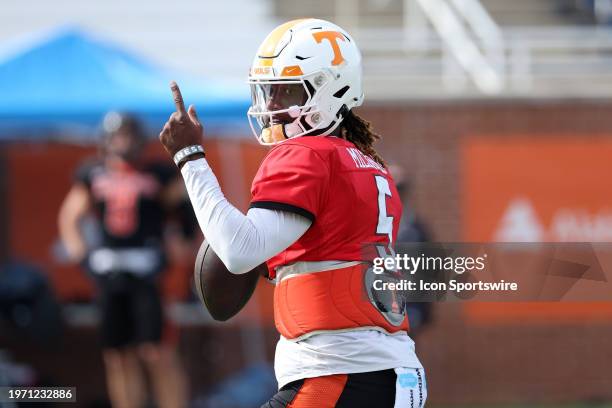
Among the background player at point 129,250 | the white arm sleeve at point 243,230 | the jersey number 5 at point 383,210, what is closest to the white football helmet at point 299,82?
the jersey number 5 at point 383,210

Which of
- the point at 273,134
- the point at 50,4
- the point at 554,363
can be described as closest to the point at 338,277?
the point at 273,134

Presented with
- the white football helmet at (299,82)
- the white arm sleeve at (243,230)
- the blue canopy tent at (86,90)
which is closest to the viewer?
the white arm sleeve at (243,230)

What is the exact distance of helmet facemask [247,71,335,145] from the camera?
304cm

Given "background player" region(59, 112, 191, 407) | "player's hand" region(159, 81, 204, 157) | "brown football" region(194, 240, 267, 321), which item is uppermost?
"player's hand" region(159, 81, 204, 157)

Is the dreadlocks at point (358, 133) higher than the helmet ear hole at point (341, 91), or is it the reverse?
the helmet ear hole at point (341, 91)

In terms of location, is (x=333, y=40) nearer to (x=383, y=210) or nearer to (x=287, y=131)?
(x=287, y=131)

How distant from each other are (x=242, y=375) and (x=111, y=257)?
1.69m

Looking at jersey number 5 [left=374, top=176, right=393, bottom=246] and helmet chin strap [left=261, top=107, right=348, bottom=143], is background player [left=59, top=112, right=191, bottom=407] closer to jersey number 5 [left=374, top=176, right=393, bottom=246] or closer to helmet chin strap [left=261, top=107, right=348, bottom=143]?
helmet chin strap [left=261, top=107, right=348, bottom=143]

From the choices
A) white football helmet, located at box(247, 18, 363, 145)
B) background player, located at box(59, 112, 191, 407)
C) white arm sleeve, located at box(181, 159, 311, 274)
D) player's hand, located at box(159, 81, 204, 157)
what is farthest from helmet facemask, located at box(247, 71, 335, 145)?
background player, located at box(59, 112, 191, 407)

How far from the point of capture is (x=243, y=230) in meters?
2.74

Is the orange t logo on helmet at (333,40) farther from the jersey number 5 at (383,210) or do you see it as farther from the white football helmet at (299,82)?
the jersey number 5 at (383,210)

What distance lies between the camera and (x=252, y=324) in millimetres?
8469

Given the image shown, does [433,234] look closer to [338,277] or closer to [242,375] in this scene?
[242,375]

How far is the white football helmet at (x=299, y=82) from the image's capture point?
3.03 m
